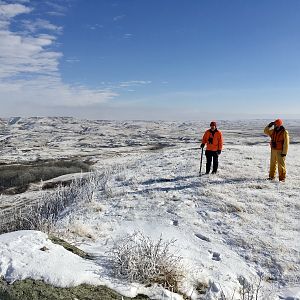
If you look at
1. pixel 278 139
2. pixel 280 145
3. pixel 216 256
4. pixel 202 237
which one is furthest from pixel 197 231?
pixel 278 139

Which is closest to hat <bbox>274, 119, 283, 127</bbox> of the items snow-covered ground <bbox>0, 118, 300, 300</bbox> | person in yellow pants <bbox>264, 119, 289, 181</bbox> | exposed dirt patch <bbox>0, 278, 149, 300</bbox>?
person in yellow pants <bbox>264, 119, 289, 181</bbox>

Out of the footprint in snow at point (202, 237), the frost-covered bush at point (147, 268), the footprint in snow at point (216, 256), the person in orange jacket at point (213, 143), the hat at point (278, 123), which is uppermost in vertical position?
the hat at point (278, 123)

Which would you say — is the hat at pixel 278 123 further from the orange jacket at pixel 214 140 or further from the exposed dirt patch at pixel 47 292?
the exposed dirt patch at pixel 47 292

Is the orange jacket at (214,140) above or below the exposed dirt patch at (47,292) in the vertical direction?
above

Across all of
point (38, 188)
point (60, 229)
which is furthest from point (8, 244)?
point (38, 188)

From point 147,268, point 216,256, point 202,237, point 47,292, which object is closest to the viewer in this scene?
point 47,292

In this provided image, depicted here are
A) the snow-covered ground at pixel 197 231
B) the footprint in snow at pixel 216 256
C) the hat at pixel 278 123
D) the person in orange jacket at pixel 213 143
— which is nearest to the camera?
the snow-covered ground at pixel 197 231

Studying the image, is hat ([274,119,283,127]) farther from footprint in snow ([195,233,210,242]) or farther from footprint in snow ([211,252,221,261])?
footprint in snow ([211,252,221,261])

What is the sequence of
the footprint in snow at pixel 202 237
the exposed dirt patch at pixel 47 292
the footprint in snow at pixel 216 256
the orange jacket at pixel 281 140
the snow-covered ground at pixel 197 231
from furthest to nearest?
the orange jacket at pixel 281 140
the footprint in snow at pixel 202 237
the footprint in snow at pixel 216 256
the snow-covered ground at pixel 197 231
the exposed dirt patch at pixel 47 292

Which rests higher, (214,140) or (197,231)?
Answer: (214,140)

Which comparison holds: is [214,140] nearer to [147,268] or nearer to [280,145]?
[280,145]

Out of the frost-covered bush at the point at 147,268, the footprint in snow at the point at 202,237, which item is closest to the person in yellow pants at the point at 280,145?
the footprint in snow at the point at 202,237

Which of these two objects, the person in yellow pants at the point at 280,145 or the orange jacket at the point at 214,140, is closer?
the person in yellow pants at the point at 280,145

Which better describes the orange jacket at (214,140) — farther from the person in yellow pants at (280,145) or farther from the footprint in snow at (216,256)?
the footprint in snow at (216,256)
